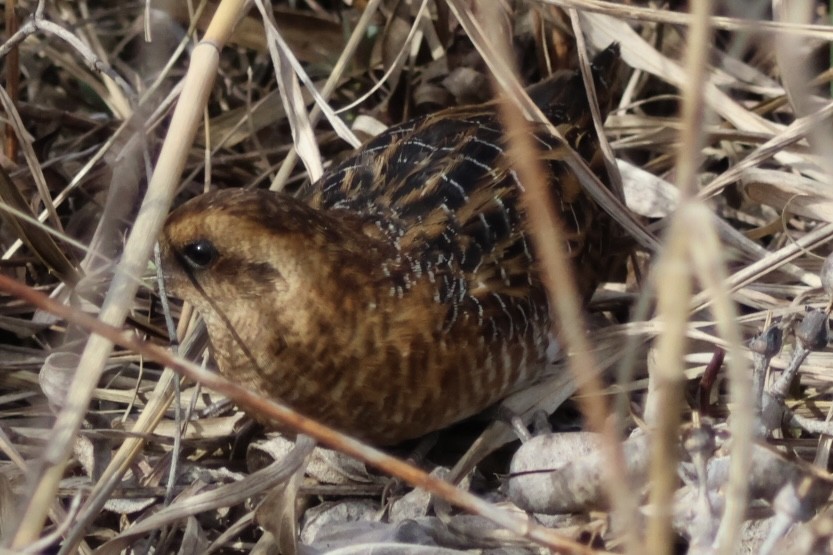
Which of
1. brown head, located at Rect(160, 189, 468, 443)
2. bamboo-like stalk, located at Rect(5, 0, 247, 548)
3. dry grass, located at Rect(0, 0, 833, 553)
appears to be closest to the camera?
dry grass, located at Rect(0, 0, 833, 553)

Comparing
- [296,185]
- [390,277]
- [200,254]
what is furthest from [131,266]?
[296,185]

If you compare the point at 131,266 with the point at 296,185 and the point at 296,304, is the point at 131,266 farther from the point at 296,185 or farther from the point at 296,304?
the point at 296,185

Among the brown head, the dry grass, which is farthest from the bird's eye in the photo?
the dry grass

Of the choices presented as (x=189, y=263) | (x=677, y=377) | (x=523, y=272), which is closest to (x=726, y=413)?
(x=523, y=272)

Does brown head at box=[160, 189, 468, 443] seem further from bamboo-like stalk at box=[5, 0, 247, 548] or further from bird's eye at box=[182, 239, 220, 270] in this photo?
bamboo-like stalk at box=[5, 0, 247, 548]

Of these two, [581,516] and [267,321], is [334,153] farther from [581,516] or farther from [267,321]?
[581,516]

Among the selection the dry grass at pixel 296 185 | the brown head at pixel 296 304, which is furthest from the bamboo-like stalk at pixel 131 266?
the brown head at pixel 296 304
